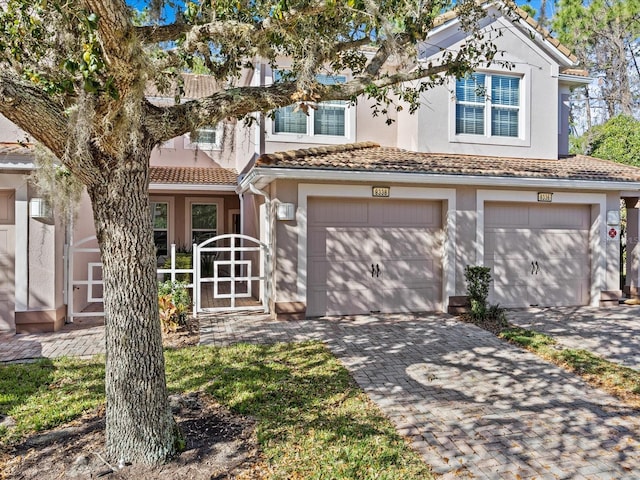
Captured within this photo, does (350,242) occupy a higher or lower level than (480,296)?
higher

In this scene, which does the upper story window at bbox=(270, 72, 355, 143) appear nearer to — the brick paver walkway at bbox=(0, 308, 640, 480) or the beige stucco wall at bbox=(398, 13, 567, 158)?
the beige stucco wall at bbox=(398, 13, 567, 158)

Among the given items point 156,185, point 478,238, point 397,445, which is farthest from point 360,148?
point 397,445

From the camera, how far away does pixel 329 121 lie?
11492mm

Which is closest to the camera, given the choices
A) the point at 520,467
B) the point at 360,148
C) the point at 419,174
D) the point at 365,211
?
the point at 520,467

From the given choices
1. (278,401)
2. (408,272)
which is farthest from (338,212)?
(278,401)

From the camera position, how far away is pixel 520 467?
12.8ft

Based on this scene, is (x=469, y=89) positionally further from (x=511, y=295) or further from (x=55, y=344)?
(x=55, y=344)

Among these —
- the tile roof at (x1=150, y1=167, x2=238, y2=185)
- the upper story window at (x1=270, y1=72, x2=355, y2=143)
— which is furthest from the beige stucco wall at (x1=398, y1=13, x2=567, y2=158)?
the tile roof at (x1=150, y1=167, x2=238, y2=185)

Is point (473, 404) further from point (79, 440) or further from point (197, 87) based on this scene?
point (197, 87)

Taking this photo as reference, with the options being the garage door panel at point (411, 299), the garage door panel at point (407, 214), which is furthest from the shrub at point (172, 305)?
the garage door panel at point (407, 214)

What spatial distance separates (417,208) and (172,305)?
19.5 ft

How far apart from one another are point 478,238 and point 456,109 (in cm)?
356

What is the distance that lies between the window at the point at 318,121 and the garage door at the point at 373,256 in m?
2.57

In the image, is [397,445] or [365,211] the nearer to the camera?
[397,445]
